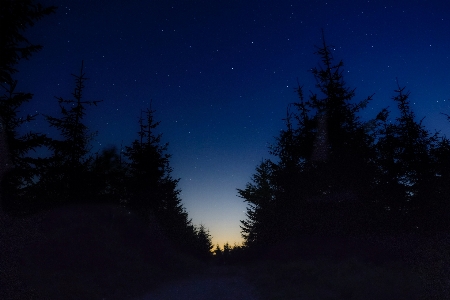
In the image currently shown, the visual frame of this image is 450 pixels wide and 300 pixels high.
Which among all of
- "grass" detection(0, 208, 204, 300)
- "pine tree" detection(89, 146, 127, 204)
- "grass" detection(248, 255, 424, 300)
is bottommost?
"grass" detection(248, 255, 424, 300)

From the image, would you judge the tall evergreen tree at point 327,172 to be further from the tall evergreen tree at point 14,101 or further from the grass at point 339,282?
the tall evergreen tree at point 14,101

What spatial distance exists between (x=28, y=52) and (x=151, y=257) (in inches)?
663

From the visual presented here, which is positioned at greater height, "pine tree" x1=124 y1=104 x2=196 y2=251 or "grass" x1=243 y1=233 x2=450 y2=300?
"pine tree" x1=124 y1=104 x2=196 y2=251

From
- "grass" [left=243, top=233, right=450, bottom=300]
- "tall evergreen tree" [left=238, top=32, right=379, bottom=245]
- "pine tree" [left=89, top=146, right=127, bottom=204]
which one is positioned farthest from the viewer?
"pine tree" [left=89, top=146, right=127, bottom=204]

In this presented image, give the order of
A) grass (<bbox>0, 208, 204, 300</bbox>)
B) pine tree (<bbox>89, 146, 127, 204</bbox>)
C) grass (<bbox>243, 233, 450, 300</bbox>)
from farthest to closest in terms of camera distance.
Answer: pine tree (<bbox>89, 146, 127, 204</bbox>)
grass (<bbox>0, 208, 204, 300</bbox>)
grass (<bbox>243, 233, 450, 300</bbox>)

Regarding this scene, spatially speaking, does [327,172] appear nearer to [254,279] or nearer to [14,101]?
[254,279]

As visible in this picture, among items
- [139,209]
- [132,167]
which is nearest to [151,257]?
[139,209]

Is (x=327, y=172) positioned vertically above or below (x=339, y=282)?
above

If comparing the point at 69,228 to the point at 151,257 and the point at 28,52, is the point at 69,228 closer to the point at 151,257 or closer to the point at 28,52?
the point at 151,257

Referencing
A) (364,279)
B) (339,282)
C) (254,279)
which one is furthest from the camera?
(254,279)

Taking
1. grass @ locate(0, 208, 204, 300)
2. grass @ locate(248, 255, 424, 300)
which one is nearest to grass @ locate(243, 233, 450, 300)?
grass @ locate(248, 255, 424, 300)

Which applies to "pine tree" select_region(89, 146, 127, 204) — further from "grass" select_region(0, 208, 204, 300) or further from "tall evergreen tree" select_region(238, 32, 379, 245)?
"tall evergreen tree" select_region(238, 32, 379, 245)

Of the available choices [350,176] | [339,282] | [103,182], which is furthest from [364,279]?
[103,182]

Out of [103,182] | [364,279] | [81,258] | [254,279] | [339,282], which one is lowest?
[254,279]
